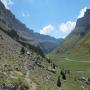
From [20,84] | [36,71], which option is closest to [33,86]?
[20,84]

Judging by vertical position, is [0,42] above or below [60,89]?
above

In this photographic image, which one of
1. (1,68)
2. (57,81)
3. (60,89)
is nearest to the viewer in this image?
(1,68)

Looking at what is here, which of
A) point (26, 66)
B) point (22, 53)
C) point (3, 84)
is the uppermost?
point (22, 53)

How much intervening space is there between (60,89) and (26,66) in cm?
1005

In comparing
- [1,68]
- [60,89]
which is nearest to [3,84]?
[1,68]

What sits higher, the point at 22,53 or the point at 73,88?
the point at 22,53

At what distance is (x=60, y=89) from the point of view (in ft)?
155

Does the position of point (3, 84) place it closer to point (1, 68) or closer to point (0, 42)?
point (1, 68)

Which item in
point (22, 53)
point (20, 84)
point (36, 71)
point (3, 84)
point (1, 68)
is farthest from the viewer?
point (22, 53)

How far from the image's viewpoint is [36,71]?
5391 cm

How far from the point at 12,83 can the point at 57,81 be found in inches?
674

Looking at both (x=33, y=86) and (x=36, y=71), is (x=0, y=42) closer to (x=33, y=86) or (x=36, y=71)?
(x=36, y=71)

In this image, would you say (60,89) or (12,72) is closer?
(12,72)

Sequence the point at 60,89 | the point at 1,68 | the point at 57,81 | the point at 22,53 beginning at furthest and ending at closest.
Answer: the point at 22,53 < the point at 57,81 < the point at 60,89 < the point at 1,68
